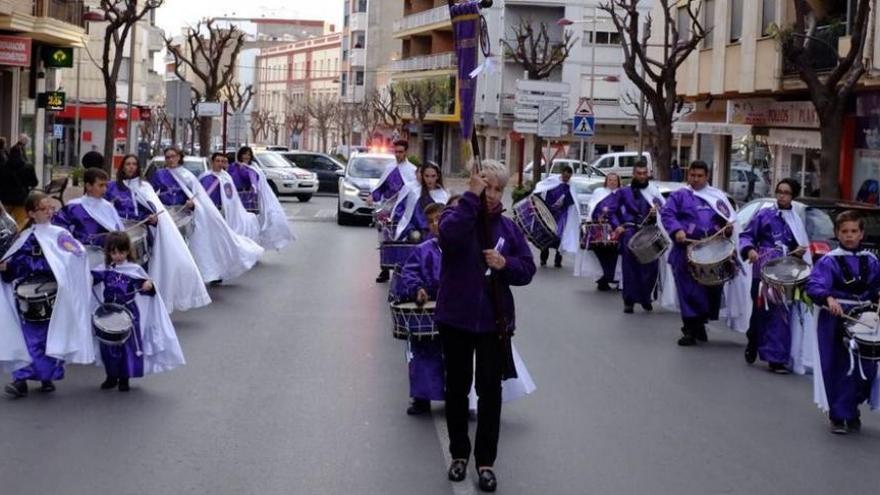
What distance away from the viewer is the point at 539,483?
27.1 feet

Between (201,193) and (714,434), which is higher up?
(201,193)

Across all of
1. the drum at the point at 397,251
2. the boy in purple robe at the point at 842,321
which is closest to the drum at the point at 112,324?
the drum at the point at 397,251

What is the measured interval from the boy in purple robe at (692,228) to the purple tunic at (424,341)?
4950 millimetres

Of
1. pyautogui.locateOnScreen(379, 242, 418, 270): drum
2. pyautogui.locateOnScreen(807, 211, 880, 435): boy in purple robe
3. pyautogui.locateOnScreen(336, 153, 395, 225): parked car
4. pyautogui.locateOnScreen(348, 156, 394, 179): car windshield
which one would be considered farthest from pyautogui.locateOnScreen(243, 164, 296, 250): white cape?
pyautogui.locateOnScreen(807, 211, 880, 435): boy in purple robe

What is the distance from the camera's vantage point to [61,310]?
10.7m

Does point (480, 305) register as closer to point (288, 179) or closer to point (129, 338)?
point (129, 338)

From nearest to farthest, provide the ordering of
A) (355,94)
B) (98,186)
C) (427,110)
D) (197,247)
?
1. (98,186)
2. (197,247)
3. (427,110)
4. (355,94)

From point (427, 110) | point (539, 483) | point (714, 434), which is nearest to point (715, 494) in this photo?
point (539, 483)

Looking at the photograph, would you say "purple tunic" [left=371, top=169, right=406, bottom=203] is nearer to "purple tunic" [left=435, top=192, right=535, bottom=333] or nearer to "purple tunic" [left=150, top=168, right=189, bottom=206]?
"purple tunic" [left=150, top=168, right=189, bottom=206]

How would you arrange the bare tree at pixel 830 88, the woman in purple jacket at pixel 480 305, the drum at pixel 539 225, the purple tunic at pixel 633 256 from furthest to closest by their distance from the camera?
the bare tree at pixel 830 88 < the purple tunic at pixel 633 256 < the drum at pixel 539 225 < the woman in purple jacket at pixel 480 305

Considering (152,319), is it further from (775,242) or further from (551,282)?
(551,282)

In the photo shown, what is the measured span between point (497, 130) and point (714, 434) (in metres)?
72.1

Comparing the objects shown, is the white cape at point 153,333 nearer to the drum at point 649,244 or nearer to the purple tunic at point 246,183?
the drum at point 649,244

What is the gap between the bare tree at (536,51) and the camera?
56281mm
